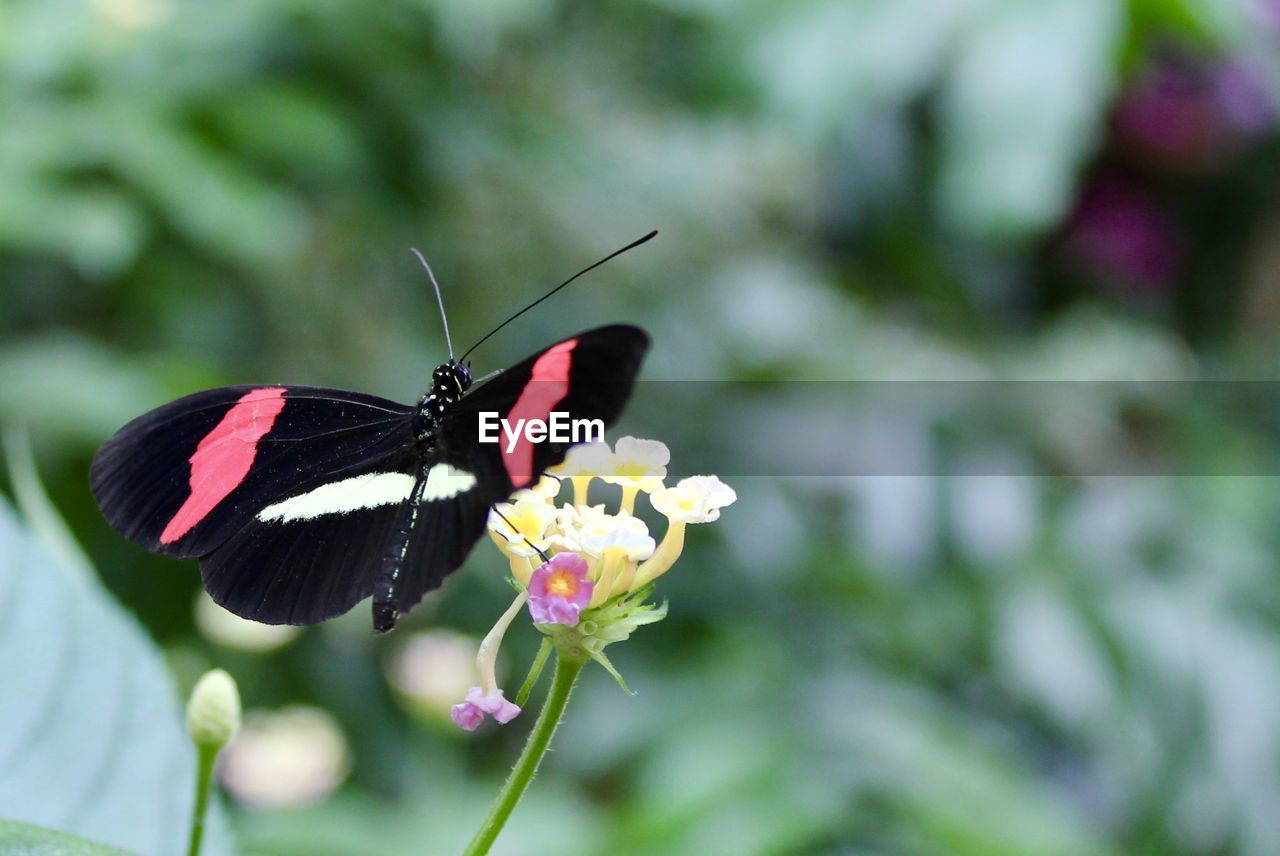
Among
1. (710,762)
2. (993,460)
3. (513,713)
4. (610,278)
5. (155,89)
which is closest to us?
(513,713)

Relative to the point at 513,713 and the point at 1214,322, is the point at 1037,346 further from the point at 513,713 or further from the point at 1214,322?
the point at 513,713

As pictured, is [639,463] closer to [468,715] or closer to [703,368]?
[468,715]

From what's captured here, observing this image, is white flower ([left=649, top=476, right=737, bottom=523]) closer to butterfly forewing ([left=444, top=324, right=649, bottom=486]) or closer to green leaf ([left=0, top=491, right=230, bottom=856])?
butterfly forewing ([left=444, top=324, right=649, bottom=486])

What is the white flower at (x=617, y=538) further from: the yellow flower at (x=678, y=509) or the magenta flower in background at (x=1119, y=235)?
the magenta flower in background at (x=1119, y=235)

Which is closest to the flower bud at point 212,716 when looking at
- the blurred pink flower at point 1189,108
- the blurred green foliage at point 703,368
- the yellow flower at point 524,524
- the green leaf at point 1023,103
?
the yellow flower at point 524,524

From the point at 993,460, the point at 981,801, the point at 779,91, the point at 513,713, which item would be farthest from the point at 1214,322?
the point at 513,713

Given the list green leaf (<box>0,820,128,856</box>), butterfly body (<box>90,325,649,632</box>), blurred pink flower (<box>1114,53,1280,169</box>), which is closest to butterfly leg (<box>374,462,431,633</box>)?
butterfly body (<box>90,325,649,632</box>)
